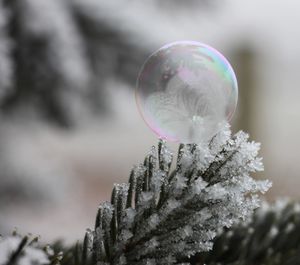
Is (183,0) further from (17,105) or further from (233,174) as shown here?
(233,174)

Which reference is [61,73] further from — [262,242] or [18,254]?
[18,254]

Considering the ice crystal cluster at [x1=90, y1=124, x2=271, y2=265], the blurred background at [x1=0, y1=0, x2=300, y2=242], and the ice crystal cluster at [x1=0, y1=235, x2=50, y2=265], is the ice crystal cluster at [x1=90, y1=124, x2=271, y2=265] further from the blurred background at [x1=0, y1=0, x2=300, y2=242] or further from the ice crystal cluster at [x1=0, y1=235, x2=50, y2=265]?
the blurred background at [x1=0, y1=0, x2=300, y2=242]

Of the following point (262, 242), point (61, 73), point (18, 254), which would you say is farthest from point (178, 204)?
point (61, 73)

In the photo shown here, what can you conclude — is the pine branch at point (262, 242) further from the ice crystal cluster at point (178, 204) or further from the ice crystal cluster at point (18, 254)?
the ice crystal cluster at point (18, 254)

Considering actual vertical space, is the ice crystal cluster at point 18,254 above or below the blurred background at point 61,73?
below

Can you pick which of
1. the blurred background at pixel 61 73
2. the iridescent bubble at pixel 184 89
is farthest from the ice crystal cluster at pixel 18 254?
the blurred background at pixel 61 73
